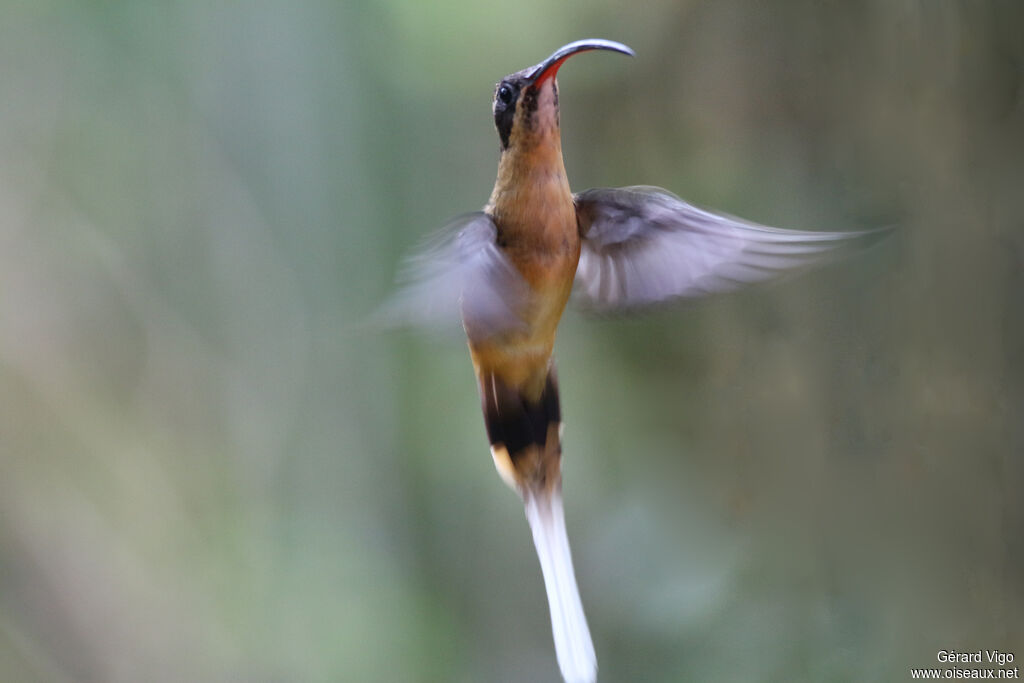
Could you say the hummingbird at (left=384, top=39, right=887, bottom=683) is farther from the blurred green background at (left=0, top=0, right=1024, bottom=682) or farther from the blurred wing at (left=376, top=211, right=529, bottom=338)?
the blurred green background at (left=0, top=0, right=1024, bottom=682)

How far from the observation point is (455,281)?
44 centimetres

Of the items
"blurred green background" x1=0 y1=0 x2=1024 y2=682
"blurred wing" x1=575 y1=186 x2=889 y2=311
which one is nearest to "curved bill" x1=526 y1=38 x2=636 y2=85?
"blurred wing" x1=575 y1=186 x2=889 y2=311

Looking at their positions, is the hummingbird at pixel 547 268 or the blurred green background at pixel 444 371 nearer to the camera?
the hummingbird at pixel 547 268

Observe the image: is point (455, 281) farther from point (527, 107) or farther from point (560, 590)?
point (560, 590)

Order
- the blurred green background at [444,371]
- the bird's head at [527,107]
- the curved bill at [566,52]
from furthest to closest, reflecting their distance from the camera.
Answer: the blurred green background at [444,371] < the bird's head at [527,107] < the curved bill at [566,52]

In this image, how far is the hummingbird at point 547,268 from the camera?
461mm

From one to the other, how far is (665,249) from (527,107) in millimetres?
159

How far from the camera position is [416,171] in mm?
1608

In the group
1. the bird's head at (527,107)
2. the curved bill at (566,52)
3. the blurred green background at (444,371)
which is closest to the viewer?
the curved bill at (566,52)

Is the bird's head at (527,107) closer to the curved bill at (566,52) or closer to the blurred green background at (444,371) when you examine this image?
the curved bill at (566,52)

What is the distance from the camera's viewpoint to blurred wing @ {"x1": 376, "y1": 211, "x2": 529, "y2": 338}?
416 mm

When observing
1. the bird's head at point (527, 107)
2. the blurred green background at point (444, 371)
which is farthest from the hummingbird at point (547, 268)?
the blurred green background at point (444, 371)

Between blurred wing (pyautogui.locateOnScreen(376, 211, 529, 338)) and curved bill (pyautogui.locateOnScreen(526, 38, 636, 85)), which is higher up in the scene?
curved bill (pyautogui.locateOnScreen(526, 38, 636, 85))

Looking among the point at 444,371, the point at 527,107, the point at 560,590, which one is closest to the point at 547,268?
the point at 527,107
